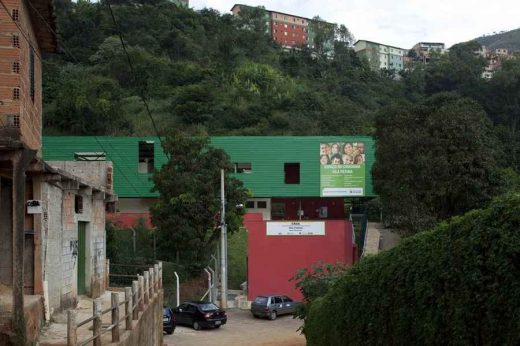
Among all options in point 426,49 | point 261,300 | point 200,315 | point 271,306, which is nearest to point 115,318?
point 200,315

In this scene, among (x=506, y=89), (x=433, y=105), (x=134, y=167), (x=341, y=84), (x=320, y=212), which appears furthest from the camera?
(x=341, y=84)

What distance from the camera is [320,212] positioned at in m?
53.8

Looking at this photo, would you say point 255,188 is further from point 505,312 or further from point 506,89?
point 505,312

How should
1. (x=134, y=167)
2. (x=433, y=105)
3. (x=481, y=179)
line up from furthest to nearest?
(x=134, y=167), (x=433, y=105), (x=481, y=179)

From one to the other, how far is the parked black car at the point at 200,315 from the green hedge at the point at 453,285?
61.7 feet

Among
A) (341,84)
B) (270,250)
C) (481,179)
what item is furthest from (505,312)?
(341,84)

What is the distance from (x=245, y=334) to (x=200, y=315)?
2.24 m

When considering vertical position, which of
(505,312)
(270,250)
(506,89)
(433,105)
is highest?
(506,89)

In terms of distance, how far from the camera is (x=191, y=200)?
35375 millimetres

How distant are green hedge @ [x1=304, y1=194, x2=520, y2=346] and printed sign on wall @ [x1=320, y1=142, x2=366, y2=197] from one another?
131 feet

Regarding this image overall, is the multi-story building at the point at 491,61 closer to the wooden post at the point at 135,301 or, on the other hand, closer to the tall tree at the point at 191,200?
the tall tree at the point at 191,200

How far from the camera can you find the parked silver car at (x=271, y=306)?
3109 centimetres

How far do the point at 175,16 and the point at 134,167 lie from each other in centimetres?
5391

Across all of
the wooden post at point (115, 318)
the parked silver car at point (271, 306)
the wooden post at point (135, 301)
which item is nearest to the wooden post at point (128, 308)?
the wooden post at point (135, 301)
